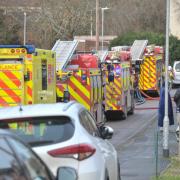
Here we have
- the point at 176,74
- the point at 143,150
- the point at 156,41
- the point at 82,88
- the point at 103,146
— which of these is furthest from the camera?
the point at 156,41

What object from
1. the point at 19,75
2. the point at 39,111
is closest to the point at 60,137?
the point at 39,111

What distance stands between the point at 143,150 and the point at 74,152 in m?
9.53

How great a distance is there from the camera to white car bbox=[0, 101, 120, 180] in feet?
24.2

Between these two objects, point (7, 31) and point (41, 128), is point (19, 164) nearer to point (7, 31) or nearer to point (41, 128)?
point (41, 128)

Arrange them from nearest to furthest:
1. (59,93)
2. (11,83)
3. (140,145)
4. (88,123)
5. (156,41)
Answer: (88,123), (11,83), (140,145), (59,93), (156,41)

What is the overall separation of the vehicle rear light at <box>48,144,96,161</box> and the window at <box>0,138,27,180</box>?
2739mm

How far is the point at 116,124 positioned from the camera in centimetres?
2472

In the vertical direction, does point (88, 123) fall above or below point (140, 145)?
above

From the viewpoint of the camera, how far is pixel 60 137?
7.57 meters

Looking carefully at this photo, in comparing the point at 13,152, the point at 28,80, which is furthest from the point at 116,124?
the point at 13,152

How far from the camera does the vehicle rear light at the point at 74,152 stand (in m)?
7.39

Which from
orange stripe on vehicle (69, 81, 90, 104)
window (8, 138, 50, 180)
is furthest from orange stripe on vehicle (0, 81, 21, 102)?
window (8, 138, 50, 180)

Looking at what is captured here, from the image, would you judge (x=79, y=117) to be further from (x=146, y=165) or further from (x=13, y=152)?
(x=146, y=165)

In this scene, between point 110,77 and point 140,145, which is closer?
point 140,145
